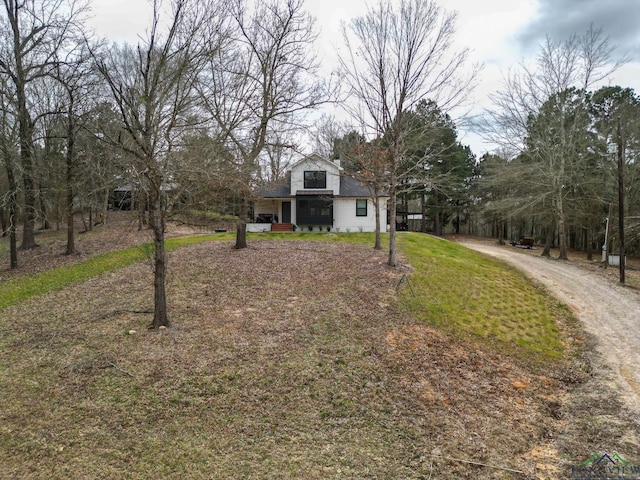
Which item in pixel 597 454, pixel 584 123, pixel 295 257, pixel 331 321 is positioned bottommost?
pixel 597 454

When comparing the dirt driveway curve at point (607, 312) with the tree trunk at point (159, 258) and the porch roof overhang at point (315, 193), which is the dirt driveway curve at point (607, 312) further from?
the porch roof overhang at point (315, 193)

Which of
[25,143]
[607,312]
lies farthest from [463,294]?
[25,143]

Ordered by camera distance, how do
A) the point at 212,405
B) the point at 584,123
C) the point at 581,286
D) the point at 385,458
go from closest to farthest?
the point at 385,458
the point at 212,405
the point at 581,286
the point at 584,123

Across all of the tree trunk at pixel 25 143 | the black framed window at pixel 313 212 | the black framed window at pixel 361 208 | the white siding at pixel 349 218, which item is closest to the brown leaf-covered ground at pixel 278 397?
the tree trunk at pixel 25 143

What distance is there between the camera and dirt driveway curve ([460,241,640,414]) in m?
7.29

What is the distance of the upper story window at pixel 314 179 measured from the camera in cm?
2577

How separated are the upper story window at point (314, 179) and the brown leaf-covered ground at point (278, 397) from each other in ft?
54.6

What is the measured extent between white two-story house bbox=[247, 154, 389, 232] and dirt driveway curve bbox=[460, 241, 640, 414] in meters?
10.8

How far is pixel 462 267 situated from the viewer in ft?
50.3

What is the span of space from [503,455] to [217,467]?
12.6 feet

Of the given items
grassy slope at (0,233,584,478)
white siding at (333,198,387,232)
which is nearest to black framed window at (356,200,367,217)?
white siding at (333,198,387,232)

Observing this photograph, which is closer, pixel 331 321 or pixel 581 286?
pixel 331 321

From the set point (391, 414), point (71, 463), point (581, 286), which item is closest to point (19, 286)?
point (71, 463)

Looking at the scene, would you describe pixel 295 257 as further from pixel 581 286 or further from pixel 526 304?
pixel 581 286
